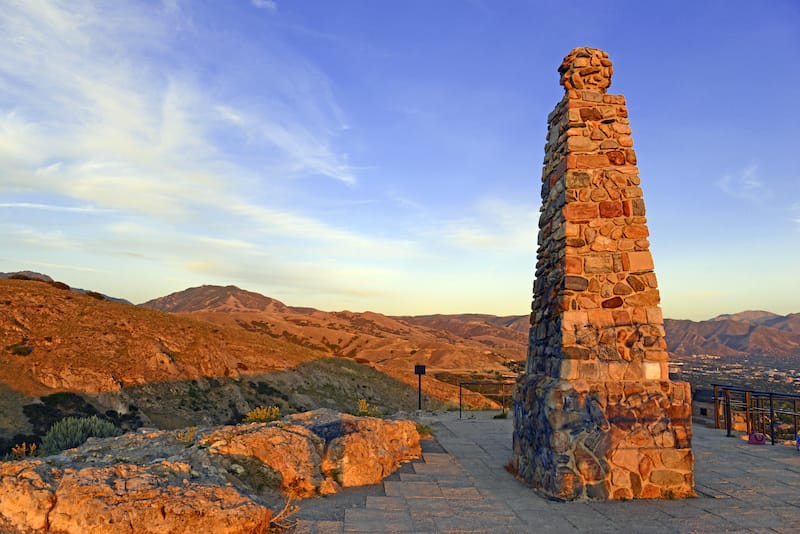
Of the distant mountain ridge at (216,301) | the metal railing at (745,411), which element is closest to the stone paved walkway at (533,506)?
the metal railing at (745,411)

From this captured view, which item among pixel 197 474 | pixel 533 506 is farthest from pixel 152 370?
A: pixel 533 506

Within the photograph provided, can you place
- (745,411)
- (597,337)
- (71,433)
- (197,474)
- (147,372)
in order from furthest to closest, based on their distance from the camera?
(147,372) → (745,411) → (71,433) → (597,337) → (197,474)

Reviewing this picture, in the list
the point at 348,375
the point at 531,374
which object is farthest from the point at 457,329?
the point at 531,374

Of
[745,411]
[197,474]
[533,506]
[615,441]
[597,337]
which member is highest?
[597,337]

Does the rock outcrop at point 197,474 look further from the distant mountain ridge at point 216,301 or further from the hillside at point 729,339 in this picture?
the distant mountain ridge at point 216,301

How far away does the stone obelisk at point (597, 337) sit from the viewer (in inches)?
268

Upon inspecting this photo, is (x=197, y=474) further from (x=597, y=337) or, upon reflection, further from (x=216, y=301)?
(x=216, y=301)

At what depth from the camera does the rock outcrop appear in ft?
14.3

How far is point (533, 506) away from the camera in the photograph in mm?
6344

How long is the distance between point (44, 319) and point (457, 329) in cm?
12201

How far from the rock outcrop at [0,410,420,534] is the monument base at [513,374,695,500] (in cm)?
266

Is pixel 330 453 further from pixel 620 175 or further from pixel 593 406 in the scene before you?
pixel 620 175

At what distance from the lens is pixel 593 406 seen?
6.92 metres

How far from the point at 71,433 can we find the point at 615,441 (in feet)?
37.9
